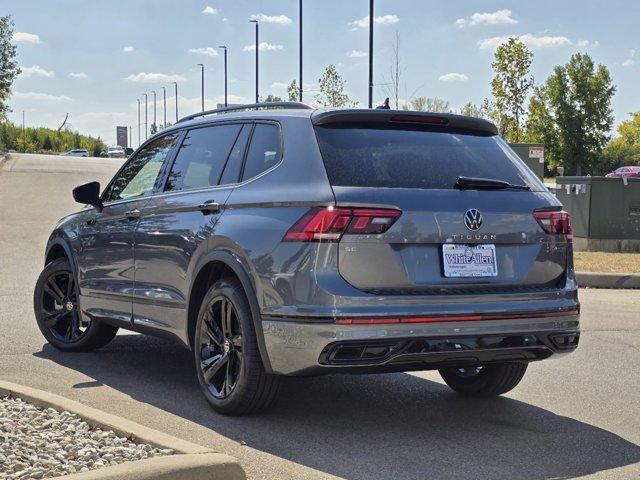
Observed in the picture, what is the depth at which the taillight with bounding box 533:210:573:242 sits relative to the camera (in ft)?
18.7

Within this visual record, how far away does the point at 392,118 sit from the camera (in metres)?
5.75

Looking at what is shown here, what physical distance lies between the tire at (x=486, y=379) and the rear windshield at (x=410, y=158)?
1.29 meters

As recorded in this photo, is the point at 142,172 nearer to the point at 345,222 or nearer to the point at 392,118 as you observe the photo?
the point at 392,118

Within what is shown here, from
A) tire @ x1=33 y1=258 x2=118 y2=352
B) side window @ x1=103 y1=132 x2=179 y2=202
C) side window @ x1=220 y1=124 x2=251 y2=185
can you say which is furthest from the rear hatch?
tire @ x1=33 y1=258 x2=118 y2=352

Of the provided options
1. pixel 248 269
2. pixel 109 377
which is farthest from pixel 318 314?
pixel 109 377

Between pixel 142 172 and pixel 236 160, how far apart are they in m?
1.46

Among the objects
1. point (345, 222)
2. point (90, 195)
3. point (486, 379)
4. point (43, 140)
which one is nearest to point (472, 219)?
point (345, 222)

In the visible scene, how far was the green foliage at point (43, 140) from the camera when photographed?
89.9 m

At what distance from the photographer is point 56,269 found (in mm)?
8344

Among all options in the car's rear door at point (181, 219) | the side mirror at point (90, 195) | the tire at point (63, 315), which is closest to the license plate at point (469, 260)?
the car's rear door at point (181, 219)

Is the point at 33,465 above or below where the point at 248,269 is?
below

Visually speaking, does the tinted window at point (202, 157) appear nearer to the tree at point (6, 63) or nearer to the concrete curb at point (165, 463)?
the concrete curb at point (165, 463)

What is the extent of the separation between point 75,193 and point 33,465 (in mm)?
3679

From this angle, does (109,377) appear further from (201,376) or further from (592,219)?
(592,219)
